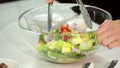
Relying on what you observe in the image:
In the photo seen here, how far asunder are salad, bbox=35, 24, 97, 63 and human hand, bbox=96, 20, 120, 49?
0.07ft

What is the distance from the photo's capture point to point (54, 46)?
816mm

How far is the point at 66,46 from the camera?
815 millimetres

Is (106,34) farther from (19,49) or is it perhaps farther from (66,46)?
(19,49)

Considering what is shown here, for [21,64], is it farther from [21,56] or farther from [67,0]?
[67,0]

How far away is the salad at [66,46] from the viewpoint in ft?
2.62

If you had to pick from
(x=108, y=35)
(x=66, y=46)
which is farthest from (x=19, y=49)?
(x=108, y=35)

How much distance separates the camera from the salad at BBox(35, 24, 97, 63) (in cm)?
80

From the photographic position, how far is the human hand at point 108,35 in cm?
81

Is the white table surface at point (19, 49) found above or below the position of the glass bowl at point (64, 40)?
below

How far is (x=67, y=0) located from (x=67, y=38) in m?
0.86

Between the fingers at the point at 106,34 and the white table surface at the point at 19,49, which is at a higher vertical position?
the fingers at the point at 106,34

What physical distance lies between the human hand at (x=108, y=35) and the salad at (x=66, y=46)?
22mm

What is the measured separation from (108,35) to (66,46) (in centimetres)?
13

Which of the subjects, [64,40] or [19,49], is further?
[19,49]
